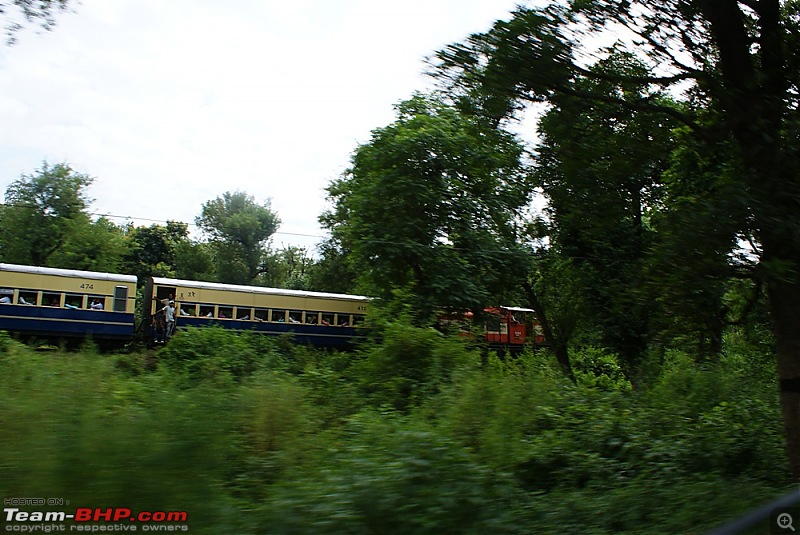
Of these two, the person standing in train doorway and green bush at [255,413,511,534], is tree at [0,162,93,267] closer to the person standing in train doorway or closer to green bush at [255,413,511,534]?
the person standing in train doorway

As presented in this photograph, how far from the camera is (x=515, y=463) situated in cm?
725

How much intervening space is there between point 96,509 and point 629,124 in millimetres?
8182

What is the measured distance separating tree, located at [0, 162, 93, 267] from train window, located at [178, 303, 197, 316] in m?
14.9

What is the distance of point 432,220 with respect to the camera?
20734 millimetres

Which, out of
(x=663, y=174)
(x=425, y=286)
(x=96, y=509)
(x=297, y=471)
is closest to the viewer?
(x=96, y=509)

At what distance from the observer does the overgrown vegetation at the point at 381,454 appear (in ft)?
13.4

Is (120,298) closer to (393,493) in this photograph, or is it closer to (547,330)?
(547,330)

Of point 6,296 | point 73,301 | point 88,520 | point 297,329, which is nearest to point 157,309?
point 73,301

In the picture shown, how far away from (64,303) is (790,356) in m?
A: 21.4

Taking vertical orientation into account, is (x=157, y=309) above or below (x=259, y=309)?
below

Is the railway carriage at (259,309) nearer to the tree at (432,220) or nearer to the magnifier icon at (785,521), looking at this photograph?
the tree at (432,220)

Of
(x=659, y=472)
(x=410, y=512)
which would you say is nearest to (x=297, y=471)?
(x=410, y=512)

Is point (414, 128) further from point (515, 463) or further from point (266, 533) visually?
point (266, 533)

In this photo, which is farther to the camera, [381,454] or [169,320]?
[169,320]
